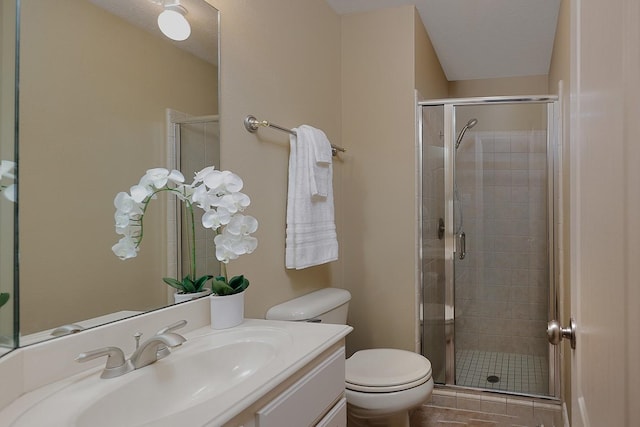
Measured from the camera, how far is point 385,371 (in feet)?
7.10

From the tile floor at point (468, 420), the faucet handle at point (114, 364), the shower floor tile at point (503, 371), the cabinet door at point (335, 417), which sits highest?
the faucet handle at point (114, 364)

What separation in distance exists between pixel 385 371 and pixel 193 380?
1.15 metres

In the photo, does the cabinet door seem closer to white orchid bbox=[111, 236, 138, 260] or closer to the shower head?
white orchid bbox=[111, 236, 138, 260]

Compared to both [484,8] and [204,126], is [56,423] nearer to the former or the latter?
[204,126]

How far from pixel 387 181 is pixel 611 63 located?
7.23 feet

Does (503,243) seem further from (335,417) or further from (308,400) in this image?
(308,400)

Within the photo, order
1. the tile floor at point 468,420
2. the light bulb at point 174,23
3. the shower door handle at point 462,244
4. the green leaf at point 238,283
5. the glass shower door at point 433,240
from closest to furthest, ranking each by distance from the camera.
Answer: the light bulb at point 174,23, the green leaf at point 238,283, the tile floor at point 468,420, the glass shower door at point 433,240, the shower door handle at point 462,244

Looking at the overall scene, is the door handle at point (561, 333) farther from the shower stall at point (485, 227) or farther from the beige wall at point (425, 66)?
the beige wall at point (425, 66)

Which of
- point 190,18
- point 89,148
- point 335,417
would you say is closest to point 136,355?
point 89,148

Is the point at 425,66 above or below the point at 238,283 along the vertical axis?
above

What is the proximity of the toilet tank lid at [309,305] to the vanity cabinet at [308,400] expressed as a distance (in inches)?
20.2

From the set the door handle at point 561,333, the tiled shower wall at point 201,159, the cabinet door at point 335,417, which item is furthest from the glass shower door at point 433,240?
the door handle at point 561,333

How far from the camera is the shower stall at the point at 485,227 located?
280 cm

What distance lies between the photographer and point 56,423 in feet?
2.82
